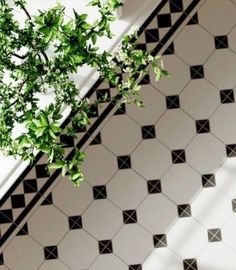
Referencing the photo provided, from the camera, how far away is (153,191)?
4.66 metres

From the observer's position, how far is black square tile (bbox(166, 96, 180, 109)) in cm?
468

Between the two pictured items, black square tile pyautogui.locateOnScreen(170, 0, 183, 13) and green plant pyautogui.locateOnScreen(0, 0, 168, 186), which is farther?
black square tile pyautogui.locateOnScreen(170, 0, 183, 13)

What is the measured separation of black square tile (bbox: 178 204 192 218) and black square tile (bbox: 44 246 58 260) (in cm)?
102

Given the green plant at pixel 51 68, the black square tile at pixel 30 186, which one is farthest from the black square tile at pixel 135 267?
the green plant at pixel 51 68

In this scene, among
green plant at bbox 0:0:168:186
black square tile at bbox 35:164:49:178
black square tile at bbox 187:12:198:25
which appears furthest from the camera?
black square tile at bbox 187:12:198:25

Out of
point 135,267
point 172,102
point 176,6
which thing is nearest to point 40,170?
point 135,267

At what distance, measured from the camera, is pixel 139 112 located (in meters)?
4.68

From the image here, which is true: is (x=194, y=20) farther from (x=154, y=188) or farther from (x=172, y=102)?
(x=154, y=188)

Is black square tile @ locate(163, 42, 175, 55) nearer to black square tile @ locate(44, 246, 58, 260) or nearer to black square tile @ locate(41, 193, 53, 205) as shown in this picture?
black square tile @ locate(41, 193, 53, 205)

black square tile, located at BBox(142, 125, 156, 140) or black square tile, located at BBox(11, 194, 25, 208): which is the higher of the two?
black square tile, located at BBox(142, 125, 156, 140)

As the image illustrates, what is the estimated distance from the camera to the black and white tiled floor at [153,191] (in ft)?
15.2

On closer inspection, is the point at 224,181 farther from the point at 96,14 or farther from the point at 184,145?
the point at 96,14

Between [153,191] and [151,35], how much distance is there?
1.23 m

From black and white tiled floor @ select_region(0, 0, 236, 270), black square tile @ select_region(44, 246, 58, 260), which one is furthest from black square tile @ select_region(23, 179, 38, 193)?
black square tile @ select_region(44, 246, 58, 260)
